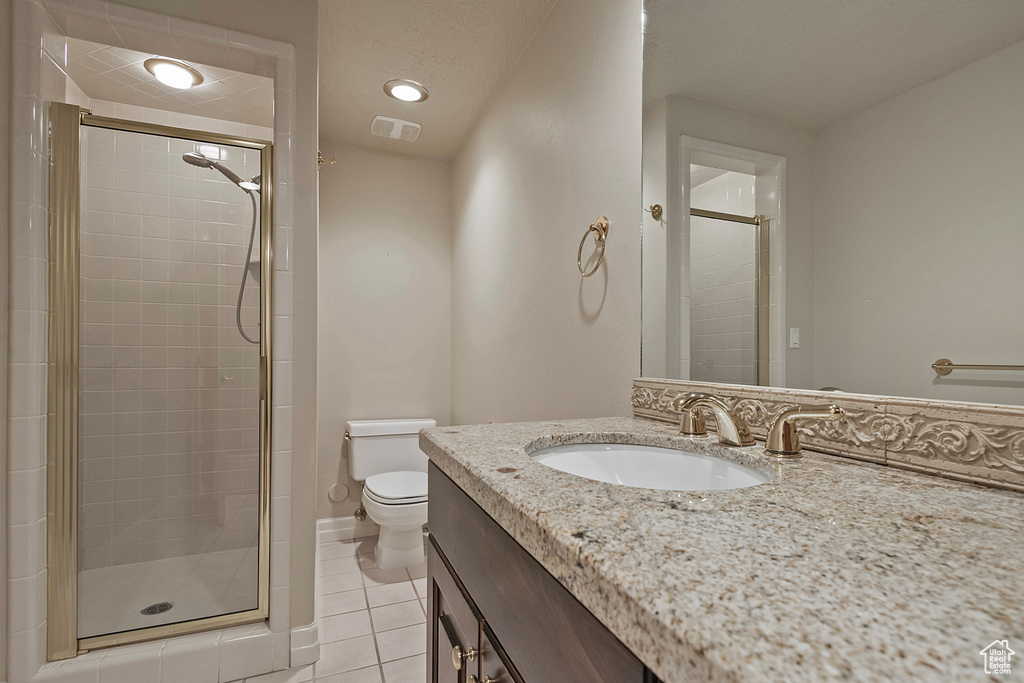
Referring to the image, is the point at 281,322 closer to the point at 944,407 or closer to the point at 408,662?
the point at 408,662

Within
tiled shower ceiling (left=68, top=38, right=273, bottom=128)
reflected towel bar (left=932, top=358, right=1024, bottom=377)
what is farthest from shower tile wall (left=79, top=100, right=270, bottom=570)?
reflected towel bar (left=932, top=358, right=1024, bottom=377)

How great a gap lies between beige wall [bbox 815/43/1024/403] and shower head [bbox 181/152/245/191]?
178cm

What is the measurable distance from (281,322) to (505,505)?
138 centimetres

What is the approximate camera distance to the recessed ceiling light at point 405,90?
2.27 meters

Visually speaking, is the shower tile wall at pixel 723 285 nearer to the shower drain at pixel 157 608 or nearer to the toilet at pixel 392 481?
the toilet at pixel 392 481

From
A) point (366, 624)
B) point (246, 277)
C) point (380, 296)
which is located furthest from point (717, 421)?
point (380, 296)

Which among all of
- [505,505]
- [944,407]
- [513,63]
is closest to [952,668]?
[505,505]

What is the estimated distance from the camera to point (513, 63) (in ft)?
6.93

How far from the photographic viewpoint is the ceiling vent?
249 cm

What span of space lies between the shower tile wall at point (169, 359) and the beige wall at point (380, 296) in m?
1.08

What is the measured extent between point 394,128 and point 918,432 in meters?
2.59

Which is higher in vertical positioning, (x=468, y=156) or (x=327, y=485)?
(x=468, y=156)

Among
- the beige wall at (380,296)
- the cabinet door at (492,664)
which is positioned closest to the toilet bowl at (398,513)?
the beige wall at (380,296)

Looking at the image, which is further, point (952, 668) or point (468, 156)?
point (468, 156)
